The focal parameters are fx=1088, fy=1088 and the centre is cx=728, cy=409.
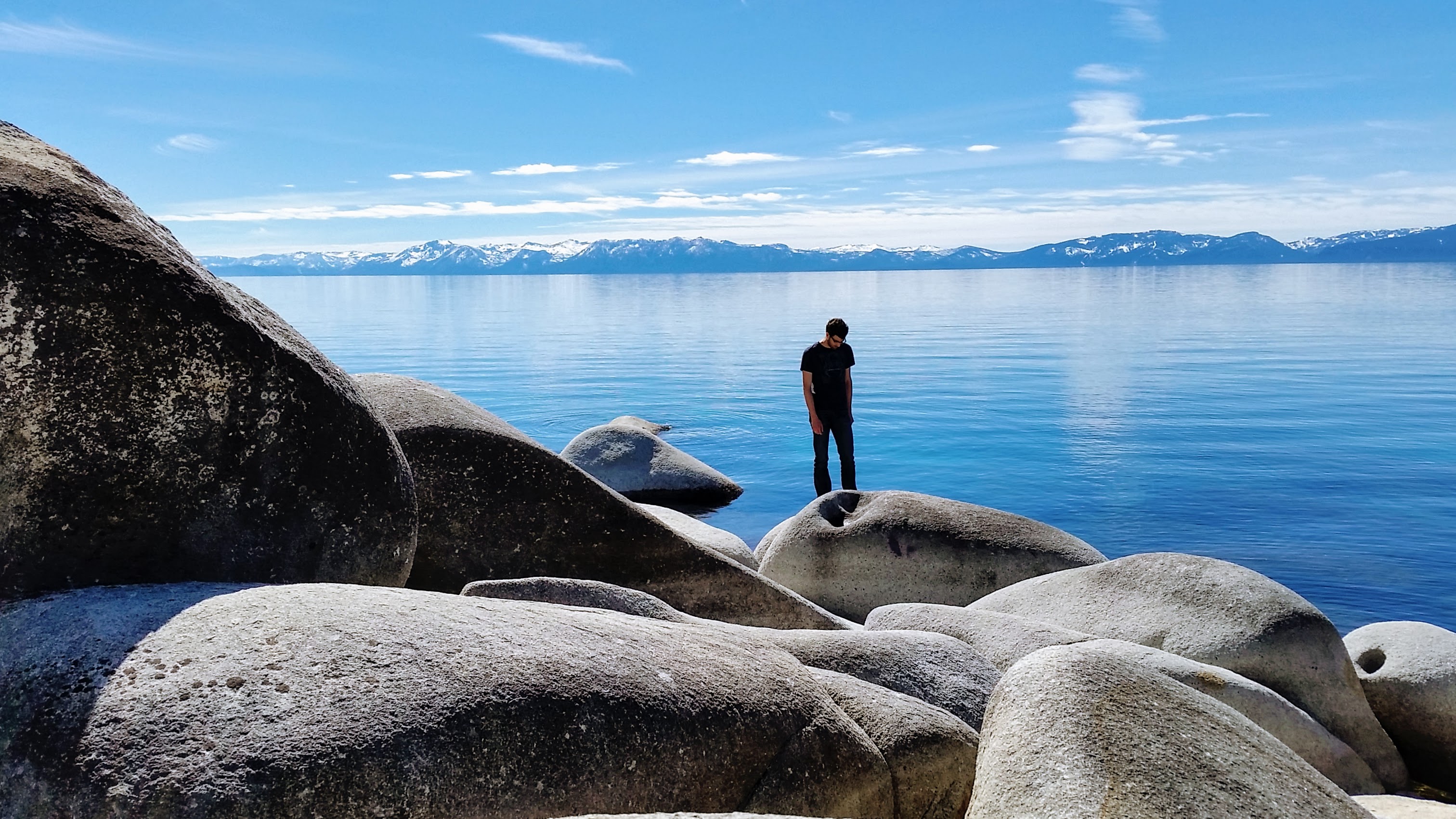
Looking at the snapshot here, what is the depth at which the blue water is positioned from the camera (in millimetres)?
14656

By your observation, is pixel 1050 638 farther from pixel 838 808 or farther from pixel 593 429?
pixel 593 429

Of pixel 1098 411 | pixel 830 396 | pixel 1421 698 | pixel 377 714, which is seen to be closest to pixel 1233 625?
pixel 1421 698

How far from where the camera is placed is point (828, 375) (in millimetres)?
14109

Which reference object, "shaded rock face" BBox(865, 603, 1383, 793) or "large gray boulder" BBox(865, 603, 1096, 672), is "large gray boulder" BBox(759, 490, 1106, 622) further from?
"shaded rock face" BBox(865, 603, 1383, 793)

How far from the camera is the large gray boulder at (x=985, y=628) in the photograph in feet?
20.9

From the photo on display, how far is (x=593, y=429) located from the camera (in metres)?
18.0

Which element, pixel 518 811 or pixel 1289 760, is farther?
pixel 1289 760

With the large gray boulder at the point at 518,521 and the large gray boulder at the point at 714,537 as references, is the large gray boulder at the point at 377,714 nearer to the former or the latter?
the large gray boulder at the point at 518,521

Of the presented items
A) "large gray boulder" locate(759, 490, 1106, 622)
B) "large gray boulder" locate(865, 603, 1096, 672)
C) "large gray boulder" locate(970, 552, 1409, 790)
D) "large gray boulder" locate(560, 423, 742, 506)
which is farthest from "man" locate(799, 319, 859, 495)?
"large gray boulder" locate(865, 603, 1096, 672)

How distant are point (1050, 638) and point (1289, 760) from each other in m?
2.85

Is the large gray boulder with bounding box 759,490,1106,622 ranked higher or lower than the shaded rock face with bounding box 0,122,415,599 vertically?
lower

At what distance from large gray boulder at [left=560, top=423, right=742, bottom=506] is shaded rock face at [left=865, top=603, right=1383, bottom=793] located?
10440mm

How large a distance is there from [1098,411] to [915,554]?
1791 cm

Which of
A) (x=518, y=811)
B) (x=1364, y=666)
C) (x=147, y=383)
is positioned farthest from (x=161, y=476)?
(x=1364, y=666)
